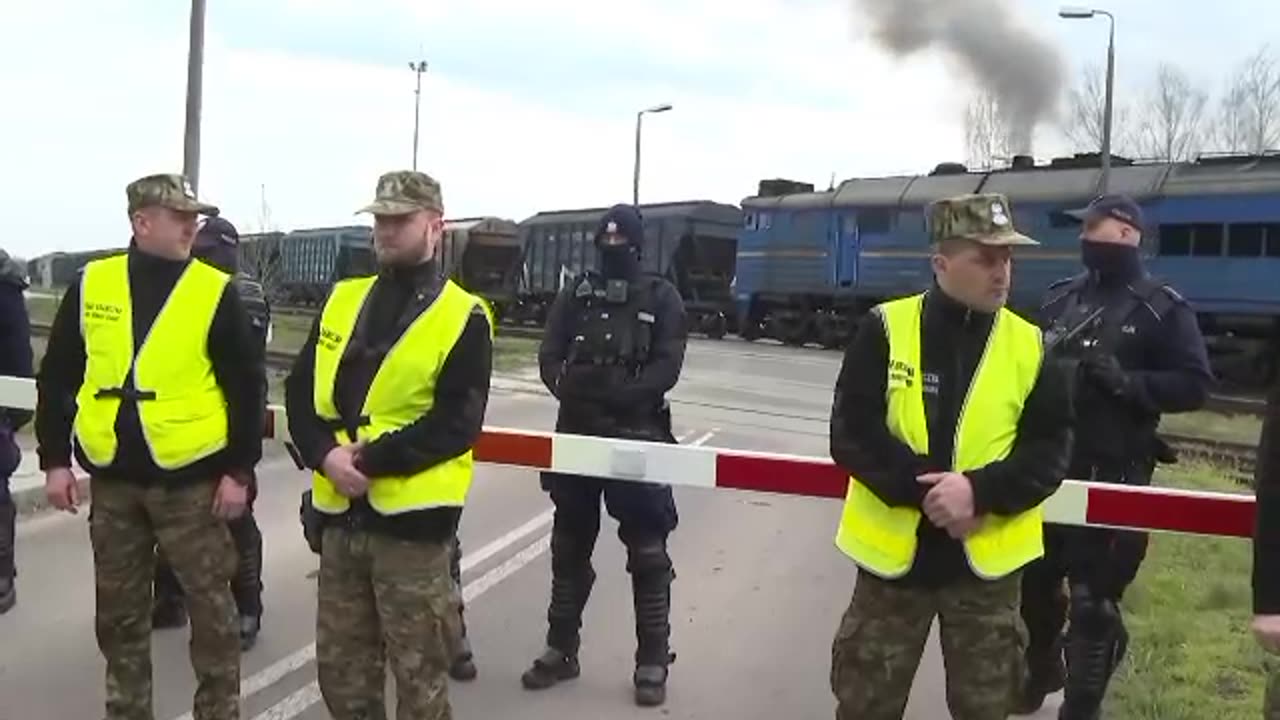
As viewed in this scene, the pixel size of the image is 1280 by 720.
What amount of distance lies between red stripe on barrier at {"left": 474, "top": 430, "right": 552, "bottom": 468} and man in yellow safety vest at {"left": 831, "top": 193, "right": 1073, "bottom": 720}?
175 centimetres

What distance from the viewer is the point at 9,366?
20.7 ft

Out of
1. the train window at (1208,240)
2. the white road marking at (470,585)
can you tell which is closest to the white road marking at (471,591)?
the white road marking at (470,585)

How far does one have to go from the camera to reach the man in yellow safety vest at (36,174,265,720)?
14.3 feet

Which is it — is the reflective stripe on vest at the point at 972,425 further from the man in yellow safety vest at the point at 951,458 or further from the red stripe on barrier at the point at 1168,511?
the red stripe on barrier at the point at 1168,511

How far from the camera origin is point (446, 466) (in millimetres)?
4094

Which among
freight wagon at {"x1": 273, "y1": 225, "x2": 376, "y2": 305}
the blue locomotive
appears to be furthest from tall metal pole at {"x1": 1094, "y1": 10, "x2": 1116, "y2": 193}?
freight wagon at {"x1": 273, "y1": 225, "x2": 376, "y2": 305}

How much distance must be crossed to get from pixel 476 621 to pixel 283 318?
30.7m

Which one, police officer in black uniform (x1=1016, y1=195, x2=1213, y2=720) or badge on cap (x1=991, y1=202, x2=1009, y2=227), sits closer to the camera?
badge on cap (x1=991, y1=202, x2=1009, y2=227)

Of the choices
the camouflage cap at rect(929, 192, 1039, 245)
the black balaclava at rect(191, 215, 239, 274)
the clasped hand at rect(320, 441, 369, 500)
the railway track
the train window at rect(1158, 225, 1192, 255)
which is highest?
the train window at rect(1158, 225, 1192, 255)

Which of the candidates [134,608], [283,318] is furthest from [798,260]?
[134,608]

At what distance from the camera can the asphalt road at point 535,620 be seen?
544 cm

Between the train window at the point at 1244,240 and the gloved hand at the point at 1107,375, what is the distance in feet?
64.9

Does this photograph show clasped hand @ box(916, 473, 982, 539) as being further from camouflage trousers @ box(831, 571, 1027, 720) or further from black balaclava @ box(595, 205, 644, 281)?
black balaclava @ box(595, 205, 644, 281)

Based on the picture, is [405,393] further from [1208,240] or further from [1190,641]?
[1208,240]
